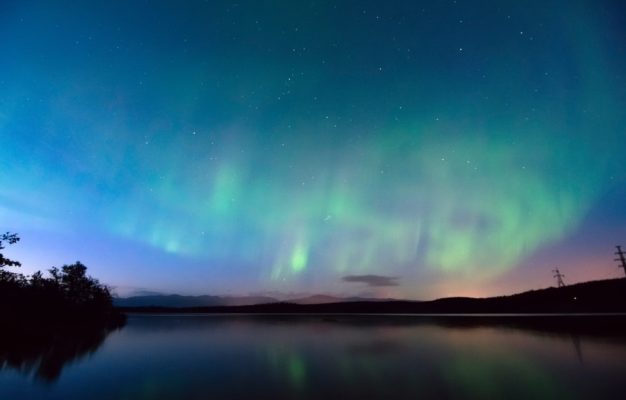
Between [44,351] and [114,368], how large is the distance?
13349 mm

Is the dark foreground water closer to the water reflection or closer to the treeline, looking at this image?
the water reflection

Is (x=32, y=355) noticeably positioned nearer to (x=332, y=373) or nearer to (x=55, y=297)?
(x=332, y=373)

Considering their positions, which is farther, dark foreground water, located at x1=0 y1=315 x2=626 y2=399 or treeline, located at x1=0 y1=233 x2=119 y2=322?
treeline, located at x1=0 y1=233 x2=119 y2=322

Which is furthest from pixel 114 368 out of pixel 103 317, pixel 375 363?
pixel 103 317

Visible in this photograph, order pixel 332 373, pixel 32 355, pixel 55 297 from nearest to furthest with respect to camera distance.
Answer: pixel 332 373, pixel 32 355, pixel 55 297

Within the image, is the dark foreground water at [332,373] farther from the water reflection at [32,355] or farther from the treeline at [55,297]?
the treeline at [55,297]

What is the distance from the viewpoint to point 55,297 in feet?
216

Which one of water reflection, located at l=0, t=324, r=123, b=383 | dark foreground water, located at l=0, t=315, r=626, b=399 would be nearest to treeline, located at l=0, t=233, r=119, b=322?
water reflection, located at l=0, t=324, r=123, b=383

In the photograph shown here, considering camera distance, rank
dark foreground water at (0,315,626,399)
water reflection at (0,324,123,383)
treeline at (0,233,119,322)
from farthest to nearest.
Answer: treeline at (0,233,119,322)
water reflection at (0,324,123,383)
dark foreground water at (0,315,626,399)

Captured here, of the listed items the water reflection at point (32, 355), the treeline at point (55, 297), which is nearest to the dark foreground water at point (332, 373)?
the water reflection at point (32, 355)

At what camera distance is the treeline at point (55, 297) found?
48.1 metres

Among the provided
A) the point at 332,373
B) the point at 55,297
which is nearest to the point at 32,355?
the point at 332,373

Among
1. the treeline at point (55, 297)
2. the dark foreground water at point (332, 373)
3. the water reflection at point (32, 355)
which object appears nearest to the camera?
the dark foreground water at point (332, 373)

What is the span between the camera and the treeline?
48.1 m
